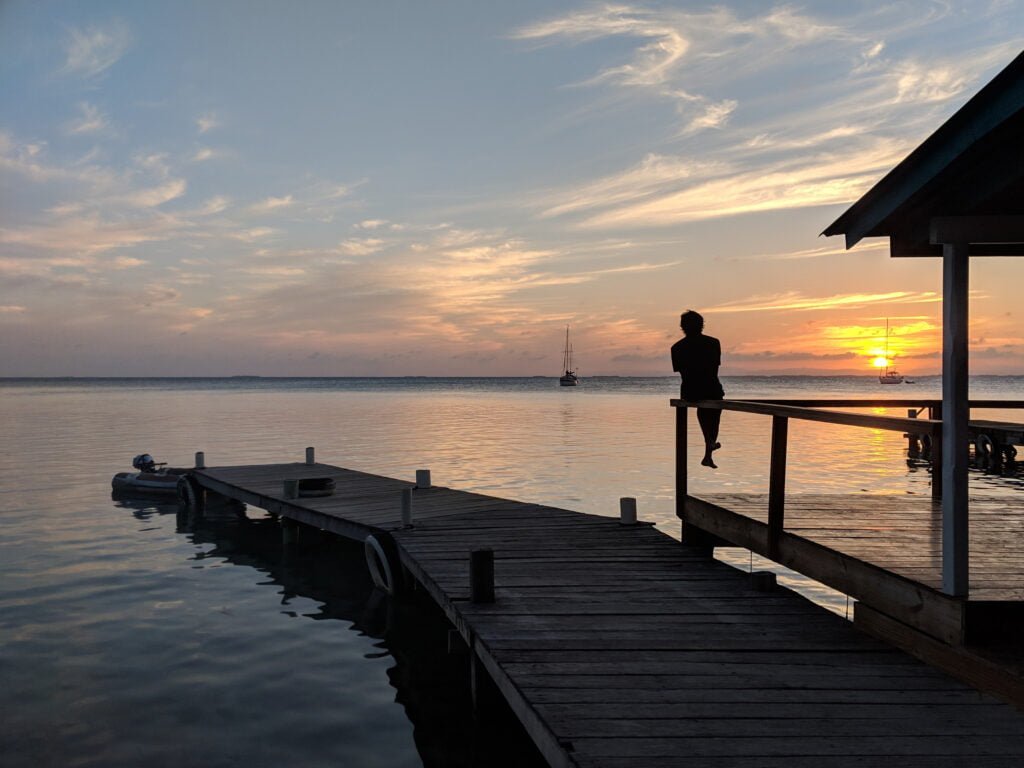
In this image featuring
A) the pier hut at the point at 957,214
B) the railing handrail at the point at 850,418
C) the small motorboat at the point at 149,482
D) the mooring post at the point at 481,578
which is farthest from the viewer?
the small motorboat at the point at 149,482

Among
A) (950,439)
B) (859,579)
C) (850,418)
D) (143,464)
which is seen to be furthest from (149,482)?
(950,439)

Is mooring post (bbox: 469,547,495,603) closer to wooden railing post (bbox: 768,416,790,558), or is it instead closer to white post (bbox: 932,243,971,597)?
wooden railing post (bbox: 768,416,790,558)

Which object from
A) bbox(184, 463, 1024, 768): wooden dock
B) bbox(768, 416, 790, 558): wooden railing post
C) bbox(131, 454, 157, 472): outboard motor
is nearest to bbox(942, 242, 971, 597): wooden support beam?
bbox(184, 463, 1024, 768): wooden dock

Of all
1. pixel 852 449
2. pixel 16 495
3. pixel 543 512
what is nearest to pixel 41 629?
pixel 543 512

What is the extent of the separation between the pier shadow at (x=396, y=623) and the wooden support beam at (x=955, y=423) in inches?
144

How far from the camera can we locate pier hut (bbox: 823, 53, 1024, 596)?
198 inches

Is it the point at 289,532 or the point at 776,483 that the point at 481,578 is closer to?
the point at 776,483

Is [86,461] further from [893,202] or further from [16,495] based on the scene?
[893,202]

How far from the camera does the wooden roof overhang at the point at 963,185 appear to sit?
15.7 ft

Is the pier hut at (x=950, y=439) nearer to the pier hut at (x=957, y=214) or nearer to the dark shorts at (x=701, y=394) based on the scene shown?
the pier hut at (x=957, y=214)

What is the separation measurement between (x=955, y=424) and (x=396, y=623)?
25.4ft

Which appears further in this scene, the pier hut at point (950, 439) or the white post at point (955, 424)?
the white post at point (955, 424)

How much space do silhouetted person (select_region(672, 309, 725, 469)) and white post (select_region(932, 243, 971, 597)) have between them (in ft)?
16.5

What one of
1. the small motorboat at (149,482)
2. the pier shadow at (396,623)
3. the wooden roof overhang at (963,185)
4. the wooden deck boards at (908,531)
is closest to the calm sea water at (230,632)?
the pier shadow at (396,623)
